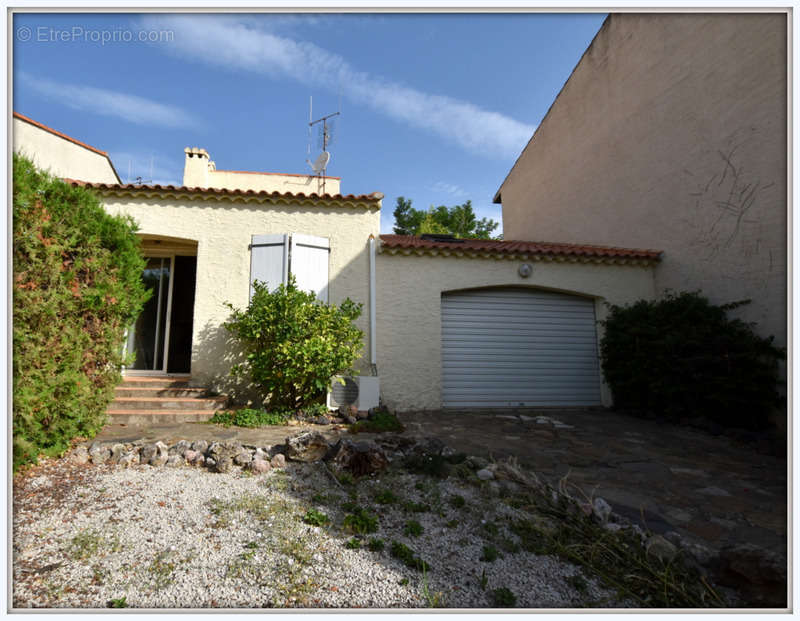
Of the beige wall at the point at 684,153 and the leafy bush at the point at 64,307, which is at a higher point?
the beige wall at the point at 684,153

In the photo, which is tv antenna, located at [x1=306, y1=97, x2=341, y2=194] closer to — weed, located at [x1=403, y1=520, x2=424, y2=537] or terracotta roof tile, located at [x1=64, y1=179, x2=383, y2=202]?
terracotta roof tile, located at [x1=64, y1=179, x2=383, y2=202]

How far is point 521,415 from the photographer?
21.0ft

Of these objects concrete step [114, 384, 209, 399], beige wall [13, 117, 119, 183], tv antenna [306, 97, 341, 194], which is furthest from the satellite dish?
concrete step [114, 384, 209, 399]

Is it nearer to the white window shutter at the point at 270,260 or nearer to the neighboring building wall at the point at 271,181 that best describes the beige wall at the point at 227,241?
the white window shutter at the point at 270,260

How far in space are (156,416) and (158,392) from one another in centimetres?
74

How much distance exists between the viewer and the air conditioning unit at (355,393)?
590cm

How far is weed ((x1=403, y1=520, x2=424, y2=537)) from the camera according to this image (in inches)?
88.0

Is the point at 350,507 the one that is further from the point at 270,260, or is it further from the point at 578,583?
the point at 270,260

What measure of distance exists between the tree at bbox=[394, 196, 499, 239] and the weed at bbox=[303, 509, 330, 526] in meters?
30.0

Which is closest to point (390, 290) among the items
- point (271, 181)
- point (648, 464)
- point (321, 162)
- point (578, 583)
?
point (648, 464)

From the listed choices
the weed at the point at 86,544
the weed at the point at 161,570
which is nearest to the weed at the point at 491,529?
the weed at the point at 161,570

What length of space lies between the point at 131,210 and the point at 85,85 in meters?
4.10

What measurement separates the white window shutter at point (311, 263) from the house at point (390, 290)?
0.02 metres

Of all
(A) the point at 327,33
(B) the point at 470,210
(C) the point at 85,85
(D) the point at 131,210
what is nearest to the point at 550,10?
(A) the point at 327,33
